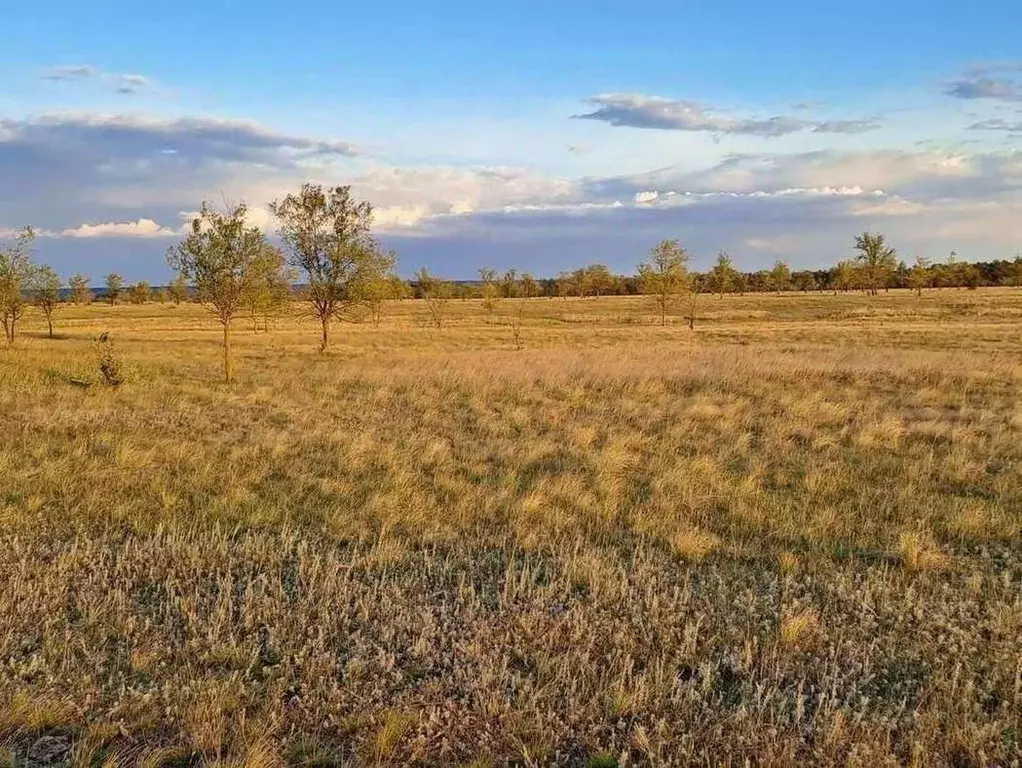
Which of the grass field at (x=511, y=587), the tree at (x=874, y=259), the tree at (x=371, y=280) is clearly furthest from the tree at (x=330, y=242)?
the tree at (x=874, y=259)

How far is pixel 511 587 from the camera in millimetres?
5871

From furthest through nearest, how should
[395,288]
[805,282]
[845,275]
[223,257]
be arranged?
[805,282]
[845,275]
[395,288]
[223,257]

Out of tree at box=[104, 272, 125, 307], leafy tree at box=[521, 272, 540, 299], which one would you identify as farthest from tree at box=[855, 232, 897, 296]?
tree at box=[104, 272, 125, 307]

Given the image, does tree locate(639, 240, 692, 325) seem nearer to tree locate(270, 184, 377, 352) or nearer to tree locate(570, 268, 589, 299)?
tree locate(270, 184, 377, 352)

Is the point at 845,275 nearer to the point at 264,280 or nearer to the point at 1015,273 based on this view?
the point at 1015,273

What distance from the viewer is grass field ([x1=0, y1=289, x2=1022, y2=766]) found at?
153 inches

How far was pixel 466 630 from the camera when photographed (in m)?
5.06

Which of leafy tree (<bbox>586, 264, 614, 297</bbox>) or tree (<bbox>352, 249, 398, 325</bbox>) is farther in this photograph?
leafy tree (<bbox>586, 264, 614, 297</bbox>)

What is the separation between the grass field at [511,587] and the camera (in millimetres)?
3896

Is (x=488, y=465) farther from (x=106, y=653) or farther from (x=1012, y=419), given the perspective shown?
(x=1012, y=419)

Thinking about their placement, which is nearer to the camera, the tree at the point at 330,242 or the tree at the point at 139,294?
the tree at the point at 330,242

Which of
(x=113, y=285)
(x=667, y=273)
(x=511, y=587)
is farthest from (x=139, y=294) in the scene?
(x=511, y=587)

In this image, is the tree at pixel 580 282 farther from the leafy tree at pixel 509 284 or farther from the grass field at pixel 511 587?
the grass field at pixel 511 587

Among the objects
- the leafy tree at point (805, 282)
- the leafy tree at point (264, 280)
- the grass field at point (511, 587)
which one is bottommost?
the grass field at point (511, 587)
